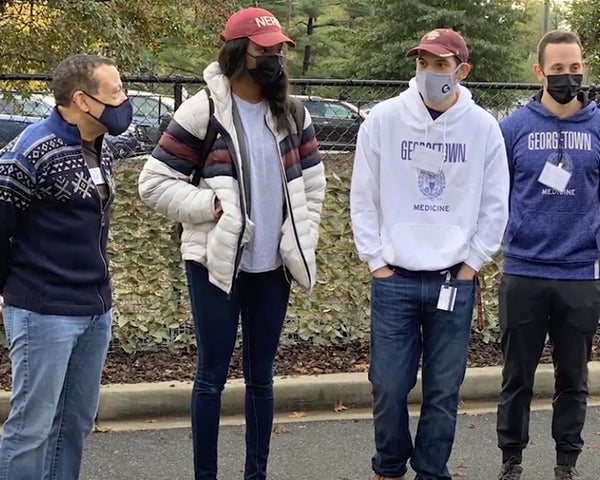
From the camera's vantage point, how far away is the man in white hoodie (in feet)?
11.5

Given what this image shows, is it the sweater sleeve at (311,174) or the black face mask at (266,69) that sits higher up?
the black face mask at (266,69)

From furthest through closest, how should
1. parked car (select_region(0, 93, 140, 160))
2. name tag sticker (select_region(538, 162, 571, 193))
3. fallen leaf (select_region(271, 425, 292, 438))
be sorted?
parked car (select_region(0, 93, 140, 160)) → fallen leaf (select_region(271, 425, 292, 438)) → name tag sticker (select_region(538, 162, 571, 193))

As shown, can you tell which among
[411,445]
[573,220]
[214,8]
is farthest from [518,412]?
[214,8]

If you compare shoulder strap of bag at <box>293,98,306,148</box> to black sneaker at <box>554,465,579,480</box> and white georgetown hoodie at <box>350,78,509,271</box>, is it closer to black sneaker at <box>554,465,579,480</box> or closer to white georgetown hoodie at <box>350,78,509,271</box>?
white georgetown hoodie at <box>350,78,509,271</box>

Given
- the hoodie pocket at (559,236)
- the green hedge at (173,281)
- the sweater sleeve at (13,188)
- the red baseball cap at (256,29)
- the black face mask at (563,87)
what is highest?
the red baseball cap at (256,29)

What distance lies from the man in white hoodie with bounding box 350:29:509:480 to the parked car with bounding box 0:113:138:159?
2044 mm

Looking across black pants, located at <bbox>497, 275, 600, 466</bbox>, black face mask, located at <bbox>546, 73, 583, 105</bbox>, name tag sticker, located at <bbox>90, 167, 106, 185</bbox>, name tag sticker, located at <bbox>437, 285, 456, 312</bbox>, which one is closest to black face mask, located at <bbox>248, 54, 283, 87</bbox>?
name tag sticker, located at <bbox>90, 167, 106, 185</bbox>

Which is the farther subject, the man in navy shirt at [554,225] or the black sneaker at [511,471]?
the black sneaker at [511,471]

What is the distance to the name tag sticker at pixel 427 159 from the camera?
348cm

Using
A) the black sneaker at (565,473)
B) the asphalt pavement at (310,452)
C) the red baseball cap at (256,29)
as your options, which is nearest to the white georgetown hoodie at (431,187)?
the red baseball cap at (256,29)

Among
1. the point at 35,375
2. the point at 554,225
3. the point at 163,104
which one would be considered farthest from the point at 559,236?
the point at 163,104

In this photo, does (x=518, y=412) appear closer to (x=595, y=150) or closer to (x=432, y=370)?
(x=432, y=370)

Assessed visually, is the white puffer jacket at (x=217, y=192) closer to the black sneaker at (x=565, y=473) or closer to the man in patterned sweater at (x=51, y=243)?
the man in patterned sweater at (x=51, y=243)

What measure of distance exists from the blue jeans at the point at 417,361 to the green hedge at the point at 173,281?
201 centimetres
